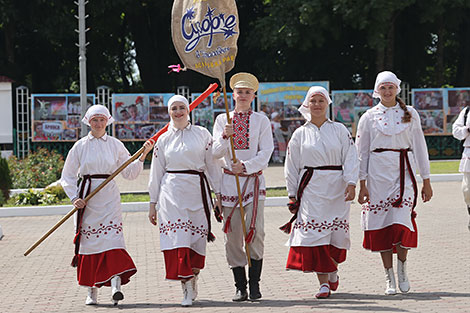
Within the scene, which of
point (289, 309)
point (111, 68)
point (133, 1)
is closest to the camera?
point (289, 309)

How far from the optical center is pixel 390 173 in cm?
808

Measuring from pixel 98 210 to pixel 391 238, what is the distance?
2760mm

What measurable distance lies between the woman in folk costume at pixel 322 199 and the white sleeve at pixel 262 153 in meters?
0.26

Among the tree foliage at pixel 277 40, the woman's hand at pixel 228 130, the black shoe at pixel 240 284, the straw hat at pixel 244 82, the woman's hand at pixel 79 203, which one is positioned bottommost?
the black shoe at pixel 240 284

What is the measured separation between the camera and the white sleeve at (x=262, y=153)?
7.76 meters

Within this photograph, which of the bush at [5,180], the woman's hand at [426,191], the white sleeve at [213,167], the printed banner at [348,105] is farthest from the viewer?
the printed banner at [348,105]

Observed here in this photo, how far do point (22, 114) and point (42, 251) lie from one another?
16769 mm

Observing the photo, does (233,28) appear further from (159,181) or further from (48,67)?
(48,67)

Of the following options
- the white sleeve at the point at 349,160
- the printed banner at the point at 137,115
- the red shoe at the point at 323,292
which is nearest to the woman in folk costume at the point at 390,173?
the white sleeve at the point at 349,160

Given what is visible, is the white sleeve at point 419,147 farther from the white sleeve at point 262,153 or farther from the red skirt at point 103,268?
the red skirt at point 103,268

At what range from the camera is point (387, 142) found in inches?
319

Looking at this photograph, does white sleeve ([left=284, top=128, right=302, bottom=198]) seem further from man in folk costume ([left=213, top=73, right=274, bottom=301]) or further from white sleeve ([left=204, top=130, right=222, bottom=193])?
white sleeve ([left=204, top=130, right=222, bottom=193])

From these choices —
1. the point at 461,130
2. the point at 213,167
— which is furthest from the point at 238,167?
the point at 461,130

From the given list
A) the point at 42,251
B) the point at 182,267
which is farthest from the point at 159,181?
the point at 42,251
